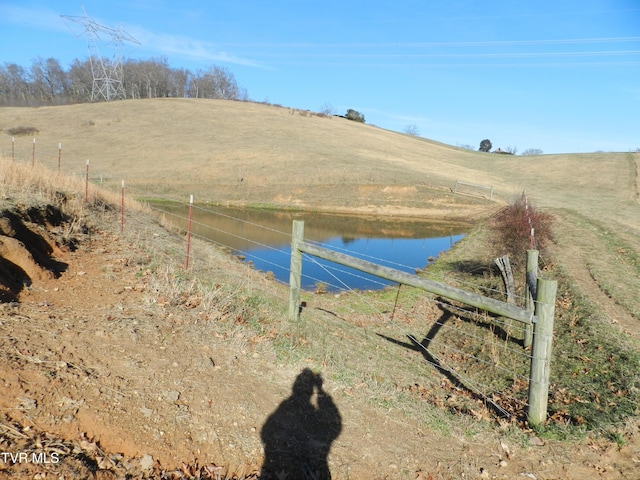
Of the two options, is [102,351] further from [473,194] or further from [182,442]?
[473,194]

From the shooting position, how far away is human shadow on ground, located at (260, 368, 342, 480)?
Answer: 397cm

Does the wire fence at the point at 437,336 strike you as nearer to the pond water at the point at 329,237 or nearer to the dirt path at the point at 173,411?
the dirt path at the point at 173,411

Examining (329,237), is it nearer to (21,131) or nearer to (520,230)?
(520,230)

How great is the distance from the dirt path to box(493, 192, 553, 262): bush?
1064cm

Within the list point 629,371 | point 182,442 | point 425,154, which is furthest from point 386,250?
point 425,154

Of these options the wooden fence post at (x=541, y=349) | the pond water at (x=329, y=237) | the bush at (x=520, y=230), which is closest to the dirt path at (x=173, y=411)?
the wooden fence post at (x=541, y=349)

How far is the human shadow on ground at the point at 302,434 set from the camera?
156 inches

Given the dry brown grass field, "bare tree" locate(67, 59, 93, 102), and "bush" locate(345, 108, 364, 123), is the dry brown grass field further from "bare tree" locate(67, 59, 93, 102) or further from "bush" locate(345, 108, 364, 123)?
"bare tree" locate(67, 59, 93, 102)

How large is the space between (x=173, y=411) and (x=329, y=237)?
787 inches

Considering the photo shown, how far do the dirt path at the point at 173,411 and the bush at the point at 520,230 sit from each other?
10645mm

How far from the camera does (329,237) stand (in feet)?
78.8

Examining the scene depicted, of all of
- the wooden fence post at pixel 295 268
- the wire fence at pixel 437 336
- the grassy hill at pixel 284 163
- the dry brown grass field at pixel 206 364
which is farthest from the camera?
the grassy hill at pixel 284 163

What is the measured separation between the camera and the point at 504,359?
8.29 m

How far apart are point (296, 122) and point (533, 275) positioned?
63110 millimetres
